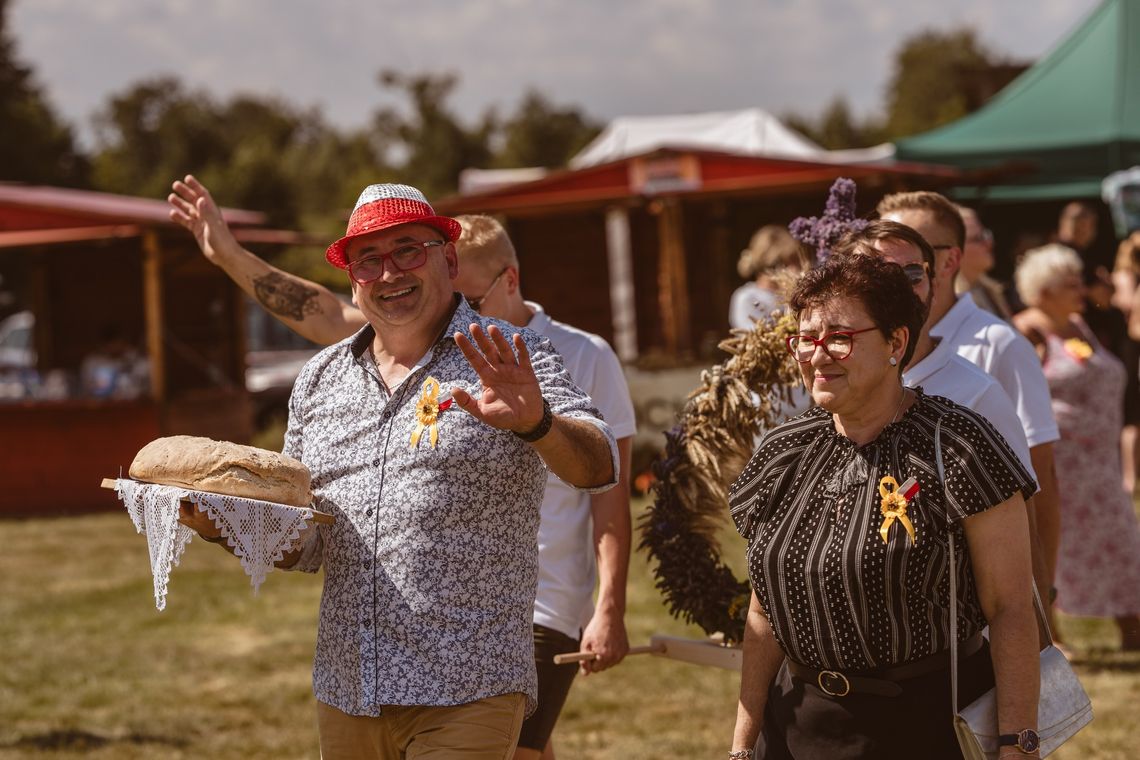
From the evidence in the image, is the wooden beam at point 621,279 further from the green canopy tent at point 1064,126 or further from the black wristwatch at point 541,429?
the black wristwatch at point 541,429

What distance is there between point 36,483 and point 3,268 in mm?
18571

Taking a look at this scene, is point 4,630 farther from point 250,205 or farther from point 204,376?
point 250,205

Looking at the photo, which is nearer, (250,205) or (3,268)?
(3,268)

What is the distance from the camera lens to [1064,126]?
46.9 ft

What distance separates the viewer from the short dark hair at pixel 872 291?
310 centimetres

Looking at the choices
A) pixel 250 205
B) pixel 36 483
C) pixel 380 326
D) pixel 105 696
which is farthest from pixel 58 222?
pixel 250 205

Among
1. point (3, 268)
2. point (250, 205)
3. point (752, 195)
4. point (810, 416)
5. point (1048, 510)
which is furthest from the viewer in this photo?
point (250, 205)

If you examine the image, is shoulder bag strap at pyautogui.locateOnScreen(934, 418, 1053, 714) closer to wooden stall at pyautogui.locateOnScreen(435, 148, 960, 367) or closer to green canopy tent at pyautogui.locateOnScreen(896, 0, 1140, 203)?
green canopy tent at pyautogui.locateOnScreen(896, 0, 1140, 203)

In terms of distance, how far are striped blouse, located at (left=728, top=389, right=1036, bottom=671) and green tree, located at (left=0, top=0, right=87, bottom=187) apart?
39515 mm

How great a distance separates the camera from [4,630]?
9.41 meters

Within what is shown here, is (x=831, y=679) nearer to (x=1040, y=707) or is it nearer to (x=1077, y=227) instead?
(x=1040, y=707)

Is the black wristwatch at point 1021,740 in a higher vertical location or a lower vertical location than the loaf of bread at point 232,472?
lower

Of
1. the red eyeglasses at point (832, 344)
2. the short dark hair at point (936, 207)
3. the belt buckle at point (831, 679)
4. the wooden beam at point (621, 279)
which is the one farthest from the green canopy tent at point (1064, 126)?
the belt buckle at point (831, 679)

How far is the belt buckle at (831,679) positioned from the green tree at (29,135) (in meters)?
39.6
